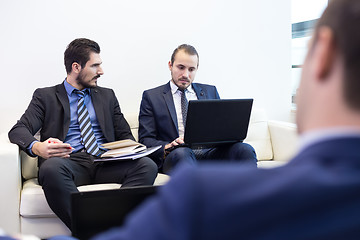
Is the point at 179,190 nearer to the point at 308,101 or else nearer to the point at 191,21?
the point at 308,101

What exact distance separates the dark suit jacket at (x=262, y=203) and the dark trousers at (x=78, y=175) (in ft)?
7.05

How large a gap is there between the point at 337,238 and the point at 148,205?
20 cm

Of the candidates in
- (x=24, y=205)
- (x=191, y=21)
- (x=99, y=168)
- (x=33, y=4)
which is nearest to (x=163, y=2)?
(x=191, y=21)

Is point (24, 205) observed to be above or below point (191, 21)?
below

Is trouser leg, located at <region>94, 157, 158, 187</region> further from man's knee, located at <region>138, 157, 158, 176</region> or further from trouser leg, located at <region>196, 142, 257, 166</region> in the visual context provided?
trouser leg, located at <region>196, 142, 257, 166</region>

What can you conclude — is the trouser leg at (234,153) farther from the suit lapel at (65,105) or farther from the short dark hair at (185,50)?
the suit lapel at (65,105)

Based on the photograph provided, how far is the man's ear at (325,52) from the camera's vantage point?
1.60 ft

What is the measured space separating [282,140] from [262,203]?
2992 mm

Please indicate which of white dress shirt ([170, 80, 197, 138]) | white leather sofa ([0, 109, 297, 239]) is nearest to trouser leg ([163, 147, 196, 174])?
white leather sofa ([0, 109, 297, 239])

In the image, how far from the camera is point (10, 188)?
8.55ft

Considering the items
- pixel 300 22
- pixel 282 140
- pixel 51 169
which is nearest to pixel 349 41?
pixel 51 169

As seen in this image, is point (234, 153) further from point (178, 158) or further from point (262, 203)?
point (262, 203)

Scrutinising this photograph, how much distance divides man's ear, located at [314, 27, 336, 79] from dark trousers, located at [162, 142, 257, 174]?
226 centimetres

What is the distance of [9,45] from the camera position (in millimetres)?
3248
